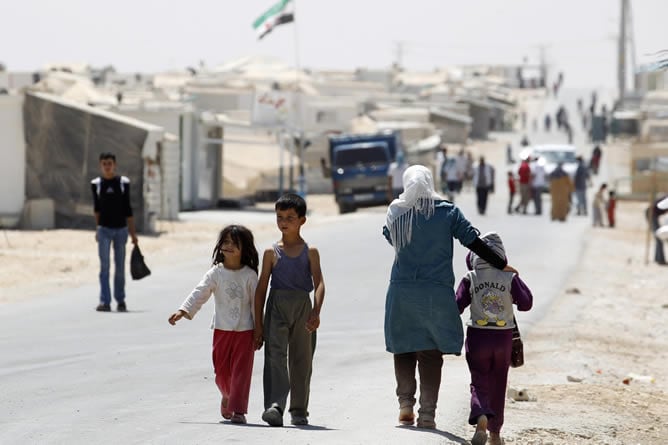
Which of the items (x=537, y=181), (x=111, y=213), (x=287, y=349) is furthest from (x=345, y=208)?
(x=287, y=349)

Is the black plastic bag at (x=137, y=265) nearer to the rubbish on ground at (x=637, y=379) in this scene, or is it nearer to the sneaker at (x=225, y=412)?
the rubbish on ground at (x=637, y=379)

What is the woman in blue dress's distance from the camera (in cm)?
846

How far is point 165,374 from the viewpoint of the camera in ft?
36.7

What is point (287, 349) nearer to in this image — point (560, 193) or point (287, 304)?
point (287, 304)

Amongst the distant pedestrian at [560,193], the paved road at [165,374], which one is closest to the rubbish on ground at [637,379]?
the paved road at [165,374]

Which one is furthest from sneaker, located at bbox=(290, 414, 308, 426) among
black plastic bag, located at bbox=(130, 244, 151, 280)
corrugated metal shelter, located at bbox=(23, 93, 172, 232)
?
corrugated metal shelter, located at bbox=(23, 93, 172, 232)

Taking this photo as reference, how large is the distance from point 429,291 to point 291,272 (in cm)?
79

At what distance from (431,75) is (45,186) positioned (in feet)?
297

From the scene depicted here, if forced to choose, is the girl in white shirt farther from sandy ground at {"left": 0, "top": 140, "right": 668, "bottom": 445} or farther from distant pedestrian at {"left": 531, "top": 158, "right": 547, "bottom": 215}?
distant pedestrian at {"left": 531, "top": 158, "right": 547, "bottom": 215}

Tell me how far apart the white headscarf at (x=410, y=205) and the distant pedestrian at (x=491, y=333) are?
394 mm

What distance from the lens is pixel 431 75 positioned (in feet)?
387

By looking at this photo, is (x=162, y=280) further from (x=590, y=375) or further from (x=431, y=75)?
(x=431, y=75)

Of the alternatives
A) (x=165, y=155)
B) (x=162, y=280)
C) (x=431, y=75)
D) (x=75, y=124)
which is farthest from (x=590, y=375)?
(x=431, y=75)

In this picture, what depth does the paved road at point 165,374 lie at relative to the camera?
27.0 ft
